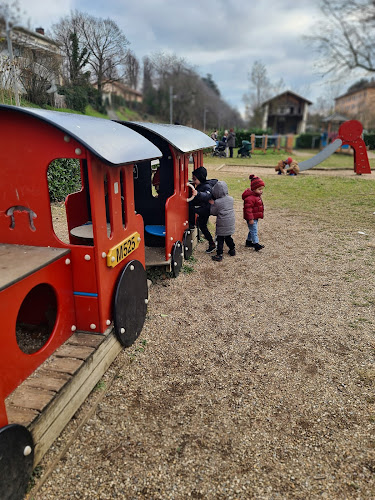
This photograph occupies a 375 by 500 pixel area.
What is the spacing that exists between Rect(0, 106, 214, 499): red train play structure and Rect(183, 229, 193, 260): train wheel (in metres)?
1.98

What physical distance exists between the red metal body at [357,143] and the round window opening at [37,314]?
645 inches

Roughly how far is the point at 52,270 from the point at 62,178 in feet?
23.0

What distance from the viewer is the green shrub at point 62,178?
28.7 ft

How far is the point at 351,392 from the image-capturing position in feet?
10.0

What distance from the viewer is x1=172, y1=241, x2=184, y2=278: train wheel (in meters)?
5.10

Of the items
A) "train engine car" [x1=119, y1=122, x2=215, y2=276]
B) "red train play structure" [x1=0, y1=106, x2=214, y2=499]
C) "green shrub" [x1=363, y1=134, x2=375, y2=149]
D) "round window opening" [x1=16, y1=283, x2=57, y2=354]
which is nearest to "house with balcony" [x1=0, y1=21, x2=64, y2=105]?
"train engine car" [x1=119, y1=122, x2=215, y2=276]

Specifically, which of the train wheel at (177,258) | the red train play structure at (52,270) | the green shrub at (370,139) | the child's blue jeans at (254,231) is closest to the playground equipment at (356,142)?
the child's blue jeans at (254,231)

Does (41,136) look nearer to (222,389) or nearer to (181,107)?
(222,389)

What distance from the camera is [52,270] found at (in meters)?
2.69

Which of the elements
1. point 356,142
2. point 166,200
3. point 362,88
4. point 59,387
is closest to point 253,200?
point 166,200

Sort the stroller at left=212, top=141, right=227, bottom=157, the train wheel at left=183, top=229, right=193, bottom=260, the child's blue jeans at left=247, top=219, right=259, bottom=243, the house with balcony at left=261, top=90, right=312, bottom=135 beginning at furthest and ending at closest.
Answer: the house with balcony at left=261, top=90, right=312, bottom=135, the stroller at left=212, top=141, right=227, bottom=157, the child's blue jeans at left=247, top=219, right=259, bottom=243, the train wheel at left=183, top=229, right=193, bottom=260

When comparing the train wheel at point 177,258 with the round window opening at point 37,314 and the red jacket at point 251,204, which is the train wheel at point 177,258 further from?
the round window opening at point 37,314

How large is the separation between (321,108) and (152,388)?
237 feet

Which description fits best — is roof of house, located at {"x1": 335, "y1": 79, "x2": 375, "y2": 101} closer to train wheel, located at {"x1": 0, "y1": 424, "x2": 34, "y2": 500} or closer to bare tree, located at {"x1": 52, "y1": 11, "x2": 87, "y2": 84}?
A: bare tree, located at {"x1": 52, "y1": 11, "x2": 87, "y2": 84}
